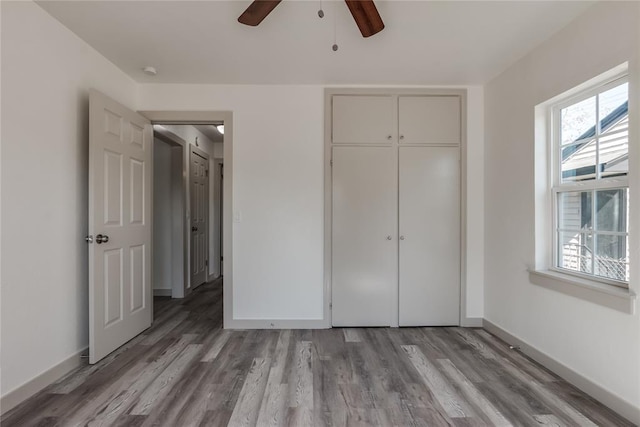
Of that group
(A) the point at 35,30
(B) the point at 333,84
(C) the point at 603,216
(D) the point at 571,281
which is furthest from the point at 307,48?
(D) the point at 571,281

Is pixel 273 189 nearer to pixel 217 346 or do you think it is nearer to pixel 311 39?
pixel 311 39

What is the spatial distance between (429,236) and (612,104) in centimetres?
161

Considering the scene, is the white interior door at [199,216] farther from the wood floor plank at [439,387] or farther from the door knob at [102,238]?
the wood floor plank at [439,387]

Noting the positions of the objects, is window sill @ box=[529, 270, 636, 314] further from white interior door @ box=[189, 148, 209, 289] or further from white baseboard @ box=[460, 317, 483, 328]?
white interior door @ box=[189, 148, 209, 289]

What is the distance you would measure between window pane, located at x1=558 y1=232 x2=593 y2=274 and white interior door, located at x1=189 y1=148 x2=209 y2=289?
13.9 feet

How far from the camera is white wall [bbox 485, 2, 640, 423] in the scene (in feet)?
5.42

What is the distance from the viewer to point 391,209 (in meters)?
2.96

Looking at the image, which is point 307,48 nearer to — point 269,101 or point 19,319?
point 269,101

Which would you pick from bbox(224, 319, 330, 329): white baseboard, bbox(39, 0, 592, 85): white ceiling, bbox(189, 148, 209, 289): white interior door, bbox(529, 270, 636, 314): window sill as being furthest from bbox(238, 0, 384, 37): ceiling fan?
bbox(189, 148, 209, 289): white interior door

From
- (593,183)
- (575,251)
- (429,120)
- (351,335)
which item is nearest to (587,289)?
(575,251)

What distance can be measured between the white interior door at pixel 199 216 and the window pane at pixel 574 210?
4.25 m

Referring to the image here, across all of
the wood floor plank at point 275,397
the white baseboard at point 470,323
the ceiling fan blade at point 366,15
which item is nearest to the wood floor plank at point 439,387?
the white baseboard at point 470,323

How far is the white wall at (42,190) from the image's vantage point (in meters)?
1.72

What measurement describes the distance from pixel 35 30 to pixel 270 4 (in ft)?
5.02
